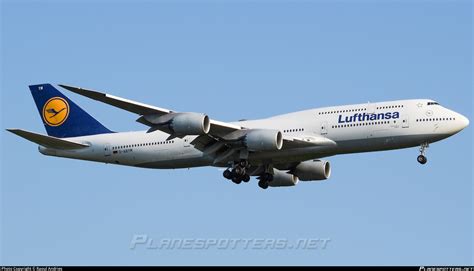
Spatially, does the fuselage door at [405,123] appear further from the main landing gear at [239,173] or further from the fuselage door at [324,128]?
the main landing gear at [239,173]

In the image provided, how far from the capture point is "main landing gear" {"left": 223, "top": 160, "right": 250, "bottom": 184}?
52.9 meters

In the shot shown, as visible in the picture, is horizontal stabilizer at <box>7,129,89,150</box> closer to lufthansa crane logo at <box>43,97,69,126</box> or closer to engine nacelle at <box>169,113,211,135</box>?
lufthansa crane logo at <box>43,97,69,126</box>

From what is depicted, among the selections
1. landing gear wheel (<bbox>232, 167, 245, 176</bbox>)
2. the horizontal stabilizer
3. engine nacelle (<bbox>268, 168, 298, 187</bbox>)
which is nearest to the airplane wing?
landing gear wheel (<bbox>232, 167, 245, 176</bbox>)

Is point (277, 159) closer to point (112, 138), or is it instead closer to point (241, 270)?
point (112, 138)

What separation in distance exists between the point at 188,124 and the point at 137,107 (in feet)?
8.81

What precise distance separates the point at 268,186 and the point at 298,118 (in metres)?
6.02

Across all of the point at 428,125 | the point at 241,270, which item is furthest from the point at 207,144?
the point at 241,270

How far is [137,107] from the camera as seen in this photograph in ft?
162

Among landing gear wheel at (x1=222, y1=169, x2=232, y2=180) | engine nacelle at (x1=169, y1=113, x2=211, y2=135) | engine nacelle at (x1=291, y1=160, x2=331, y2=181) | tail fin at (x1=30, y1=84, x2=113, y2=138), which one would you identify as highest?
engine nacelle at (x1=169, y1=113, x2=211, y2=135)

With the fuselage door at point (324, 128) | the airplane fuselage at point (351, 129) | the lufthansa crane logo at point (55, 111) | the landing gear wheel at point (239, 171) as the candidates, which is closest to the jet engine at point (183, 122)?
the airplane fuselage at point (351, 129)

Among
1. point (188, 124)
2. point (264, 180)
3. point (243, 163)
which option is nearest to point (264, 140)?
point (243, 163)

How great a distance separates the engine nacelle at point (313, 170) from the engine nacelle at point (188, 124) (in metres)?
10.7

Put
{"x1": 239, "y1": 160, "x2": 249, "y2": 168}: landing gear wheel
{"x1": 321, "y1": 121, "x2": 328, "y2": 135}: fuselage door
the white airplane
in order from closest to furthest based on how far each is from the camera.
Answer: the white airplane → {"x1": 321, "y1": 121, "x2": 328, "y2": 135}: fuselage door → {"x1": 239, "y1": 160, "x2": 249, "y2": 168}: landing gear wheel

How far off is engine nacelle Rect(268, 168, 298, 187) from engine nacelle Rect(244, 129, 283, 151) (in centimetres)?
755
